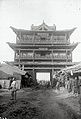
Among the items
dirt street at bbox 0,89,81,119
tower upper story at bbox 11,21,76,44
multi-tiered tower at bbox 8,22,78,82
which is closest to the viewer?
dirt street at bbox 0,89,81,119

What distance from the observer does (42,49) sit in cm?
2917

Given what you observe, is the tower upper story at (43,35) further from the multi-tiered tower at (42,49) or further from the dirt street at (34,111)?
the dirt street at (34,111)

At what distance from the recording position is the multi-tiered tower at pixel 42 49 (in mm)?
28000

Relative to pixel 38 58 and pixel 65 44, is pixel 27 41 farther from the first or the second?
pixel 65 44

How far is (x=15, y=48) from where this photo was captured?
29859 mm

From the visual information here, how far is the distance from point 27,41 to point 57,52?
6.18 m

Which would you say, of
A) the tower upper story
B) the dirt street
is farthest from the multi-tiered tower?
the dirt street

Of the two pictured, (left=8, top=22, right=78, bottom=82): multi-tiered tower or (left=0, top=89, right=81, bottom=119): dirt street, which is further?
(left=8, top=22, right=78, bottom=82): multi-tiered tower

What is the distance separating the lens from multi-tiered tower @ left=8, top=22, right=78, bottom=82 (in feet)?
91.9

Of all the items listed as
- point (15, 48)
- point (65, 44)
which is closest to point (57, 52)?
point (65, 44)

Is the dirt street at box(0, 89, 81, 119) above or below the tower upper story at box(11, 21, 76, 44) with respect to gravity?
below

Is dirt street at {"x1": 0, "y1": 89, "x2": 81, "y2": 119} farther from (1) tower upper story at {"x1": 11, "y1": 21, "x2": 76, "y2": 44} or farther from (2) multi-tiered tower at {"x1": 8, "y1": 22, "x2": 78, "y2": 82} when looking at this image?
(1) tower upper story at {"x1": 11, "y1": 21, "x2": 76, "y2": 44}

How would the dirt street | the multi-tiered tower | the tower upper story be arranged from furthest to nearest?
the tower upper story → the multi-tiered tower → the dirt street

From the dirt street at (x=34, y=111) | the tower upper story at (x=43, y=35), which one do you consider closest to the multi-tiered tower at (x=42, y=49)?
the tower upper story at (x=43, y=35)
